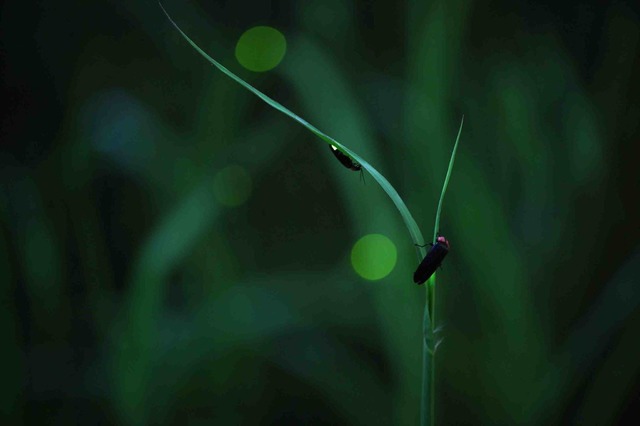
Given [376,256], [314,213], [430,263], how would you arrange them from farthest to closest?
[314,213], [376,256], [430,263]

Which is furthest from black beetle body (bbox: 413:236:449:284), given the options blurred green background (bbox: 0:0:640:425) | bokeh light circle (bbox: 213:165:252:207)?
bokeh light circle (bbox: 213:165:252:207)

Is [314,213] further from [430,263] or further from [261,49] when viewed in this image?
[430,263]

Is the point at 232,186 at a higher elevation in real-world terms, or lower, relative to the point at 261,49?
lower

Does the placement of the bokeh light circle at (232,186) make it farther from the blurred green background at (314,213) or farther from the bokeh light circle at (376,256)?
the bokeh light circle at (376,256)

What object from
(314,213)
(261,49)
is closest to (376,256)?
(314,213)

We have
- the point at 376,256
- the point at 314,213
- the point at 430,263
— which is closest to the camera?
the point at 430,263

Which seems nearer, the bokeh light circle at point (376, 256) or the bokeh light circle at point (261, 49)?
the bokeh light circle at point (376, 256)

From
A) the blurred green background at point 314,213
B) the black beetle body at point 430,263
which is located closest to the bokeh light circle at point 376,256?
the blurred green background at point 314,213
